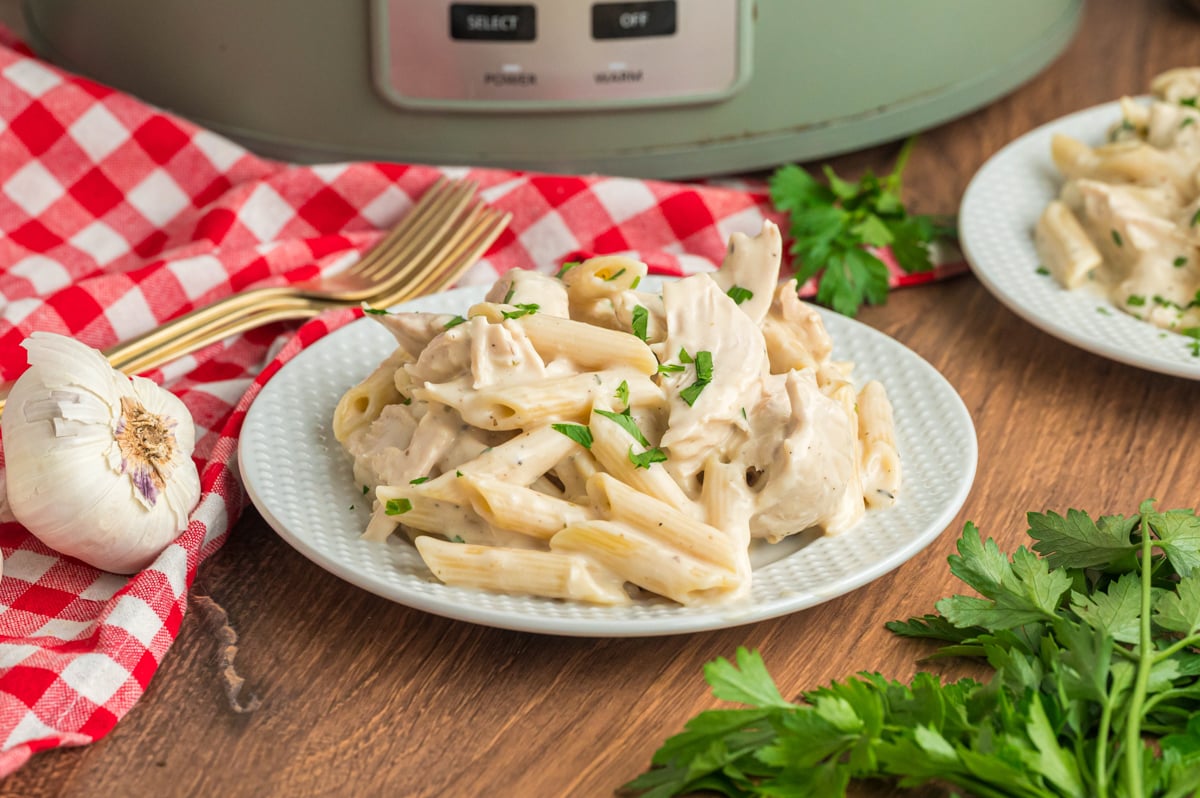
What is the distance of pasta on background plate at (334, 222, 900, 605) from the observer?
3.17ft

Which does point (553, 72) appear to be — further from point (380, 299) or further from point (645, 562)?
point (645, 562)

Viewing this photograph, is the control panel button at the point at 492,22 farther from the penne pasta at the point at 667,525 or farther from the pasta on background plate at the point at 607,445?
the penne pasta at the point at 667,525

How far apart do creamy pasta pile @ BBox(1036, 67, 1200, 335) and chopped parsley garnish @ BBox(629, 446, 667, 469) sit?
0.60 m

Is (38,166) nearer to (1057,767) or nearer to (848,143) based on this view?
(848,143)

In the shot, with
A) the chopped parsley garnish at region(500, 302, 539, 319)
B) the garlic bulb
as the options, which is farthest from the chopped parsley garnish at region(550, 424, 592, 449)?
the garlic bulb

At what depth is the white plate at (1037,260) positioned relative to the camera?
4.24 feet

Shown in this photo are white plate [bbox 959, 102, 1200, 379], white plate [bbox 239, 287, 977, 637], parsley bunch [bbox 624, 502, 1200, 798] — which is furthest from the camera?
white plate [bbox 959, 102, 1200, 379]

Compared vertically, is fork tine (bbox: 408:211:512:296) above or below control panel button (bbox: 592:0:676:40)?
below

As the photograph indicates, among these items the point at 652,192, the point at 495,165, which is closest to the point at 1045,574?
the point at 652,192

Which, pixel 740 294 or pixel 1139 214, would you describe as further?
pixel 1139 214

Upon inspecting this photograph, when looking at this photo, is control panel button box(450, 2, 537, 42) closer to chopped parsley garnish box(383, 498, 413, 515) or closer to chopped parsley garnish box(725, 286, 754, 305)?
chopped parsley garnish box(725, 286, 754, 305)

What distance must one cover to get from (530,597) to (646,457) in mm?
138

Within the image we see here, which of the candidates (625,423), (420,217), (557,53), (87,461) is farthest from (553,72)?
(87,461)

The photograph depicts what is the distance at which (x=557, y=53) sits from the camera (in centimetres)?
149
